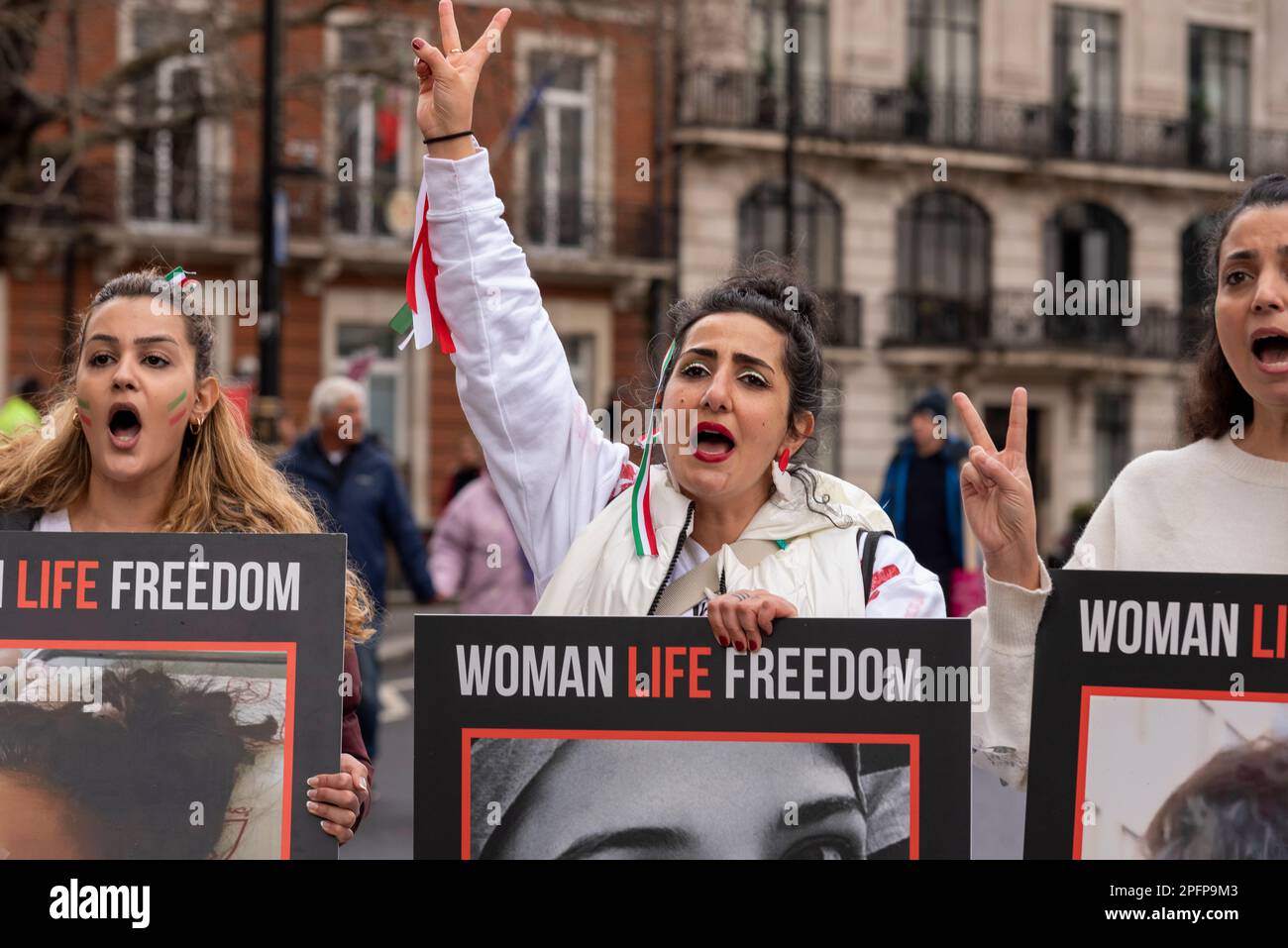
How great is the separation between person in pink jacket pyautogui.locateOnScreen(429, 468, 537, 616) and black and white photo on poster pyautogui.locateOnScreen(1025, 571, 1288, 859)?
6028 mm

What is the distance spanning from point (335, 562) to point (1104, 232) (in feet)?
104

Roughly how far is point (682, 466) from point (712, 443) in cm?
8

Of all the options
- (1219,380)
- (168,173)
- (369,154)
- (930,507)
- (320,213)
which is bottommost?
(1219,380)

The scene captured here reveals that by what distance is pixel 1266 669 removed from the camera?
268cm

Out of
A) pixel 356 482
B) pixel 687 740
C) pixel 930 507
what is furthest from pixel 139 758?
pixel 930 507

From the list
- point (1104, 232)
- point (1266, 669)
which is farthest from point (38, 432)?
point (1104, 232)

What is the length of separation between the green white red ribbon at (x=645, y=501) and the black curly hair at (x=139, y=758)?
2.28 feet

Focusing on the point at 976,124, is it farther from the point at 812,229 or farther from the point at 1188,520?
the point at 1188,520

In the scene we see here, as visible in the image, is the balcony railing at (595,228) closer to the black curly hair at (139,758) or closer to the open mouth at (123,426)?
the open mouth at (123,426)

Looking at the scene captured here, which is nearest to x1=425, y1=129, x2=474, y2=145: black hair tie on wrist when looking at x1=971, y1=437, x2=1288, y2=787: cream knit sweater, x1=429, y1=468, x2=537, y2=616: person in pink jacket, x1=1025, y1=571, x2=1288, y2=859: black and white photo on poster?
x1=971, y1=437, x2=1288, y2=787: cream knit sweater

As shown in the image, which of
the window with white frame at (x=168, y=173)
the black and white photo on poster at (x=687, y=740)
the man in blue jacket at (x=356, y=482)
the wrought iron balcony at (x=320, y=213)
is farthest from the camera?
the wrought iron balcony at (x=320, y=213)

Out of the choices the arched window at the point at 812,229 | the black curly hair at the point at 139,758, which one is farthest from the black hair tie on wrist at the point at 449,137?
the arched window at the point at 812,229

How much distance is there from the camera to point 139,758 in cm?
269

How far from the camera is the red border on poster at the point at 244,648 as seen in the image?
8.81 ft
